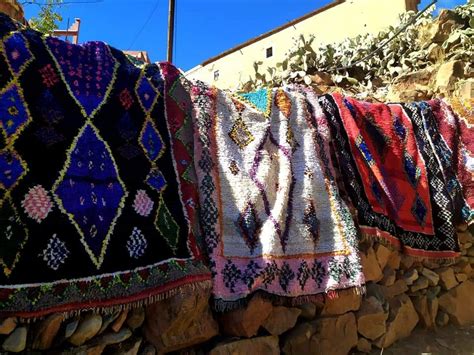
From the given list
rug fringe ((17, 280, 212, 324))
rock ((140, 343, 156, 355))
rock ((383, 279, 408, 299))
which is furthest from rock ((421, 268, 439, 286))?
rock ((140, 343, 156, 355))

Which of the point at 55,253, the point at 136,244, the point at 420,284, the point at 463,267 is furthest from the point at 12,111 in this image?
the point at 463,267

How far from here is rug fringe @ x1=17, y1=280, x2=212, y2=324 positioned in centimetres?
165

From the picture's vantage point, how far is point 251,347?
7.09ft

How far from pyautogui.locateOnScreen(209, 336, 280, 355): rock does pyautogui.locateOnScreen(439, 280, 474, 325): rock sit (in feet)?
5.85

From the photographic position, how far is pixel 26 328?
163 centimetres

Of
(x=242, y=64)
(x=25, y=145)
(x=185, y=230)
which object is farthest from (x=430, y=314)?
(x=242, y=64)

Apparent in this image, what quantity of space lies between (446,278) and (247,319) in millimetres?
2030

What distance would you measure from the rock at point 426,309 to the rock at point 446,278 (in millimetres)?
206

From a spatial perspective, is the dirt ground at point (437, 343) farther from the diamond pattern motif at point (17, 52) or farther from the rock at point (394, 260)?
the diamond pattern motif at point (17, 52)

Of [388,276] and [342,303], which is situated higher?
[388,276]

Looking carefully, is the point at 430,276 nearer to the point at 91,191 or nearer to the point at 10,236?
the point at 91,191

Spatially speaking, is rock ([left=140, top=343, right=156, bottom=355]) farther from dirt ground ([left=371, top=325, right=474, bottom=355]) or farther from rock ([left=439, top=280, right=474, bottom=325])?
rock ([left=439, top=280, right=474, bottom=325])

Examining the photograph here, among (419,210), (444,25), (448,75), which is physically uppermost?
(444,25)

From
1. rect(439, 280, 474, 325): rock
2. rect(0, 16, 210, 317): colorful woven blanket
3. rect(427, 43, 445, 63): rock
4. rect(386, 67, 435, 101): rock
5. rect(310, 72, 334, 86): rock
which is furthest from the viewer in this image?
rect(310, 72, 334, 86): rock
